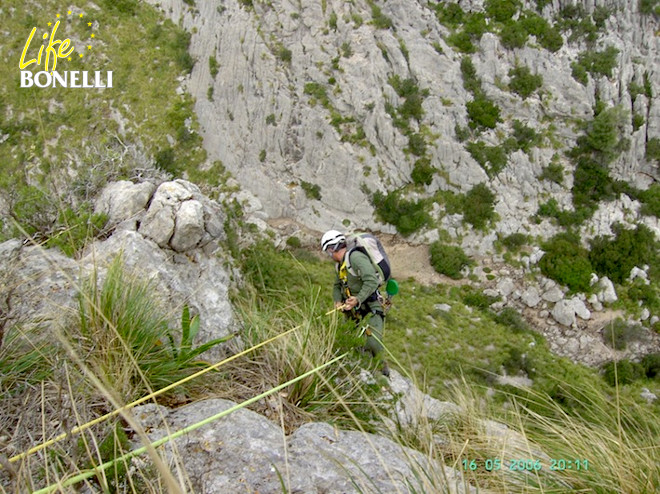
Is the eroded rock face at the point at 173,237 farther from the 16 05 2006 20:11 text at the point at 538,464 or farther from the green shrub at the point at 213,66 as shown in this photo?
the green shrub at the point at 213,66

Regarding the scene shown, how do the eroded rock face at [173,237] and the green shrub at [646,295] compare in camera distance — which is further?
the green shrub at [646,295]

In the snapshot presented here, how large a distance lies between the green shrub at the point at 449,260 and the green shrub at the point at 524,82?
28.6 feet

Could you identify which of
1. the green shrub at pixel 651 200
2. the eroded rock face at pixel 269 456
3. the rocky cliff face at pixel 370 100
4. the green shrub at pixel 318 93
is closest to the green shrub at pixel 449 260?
the rocky cliff face at pixel 370 100

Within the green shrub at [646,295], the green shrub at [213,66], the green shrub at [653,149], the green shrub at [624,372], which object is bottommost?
the green shrub at [624,372]

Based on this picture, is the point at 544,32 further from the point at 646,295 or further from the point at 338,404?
the point at 338,404

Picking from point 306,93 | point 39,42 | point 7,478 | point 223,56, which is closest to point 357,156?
point 306,93

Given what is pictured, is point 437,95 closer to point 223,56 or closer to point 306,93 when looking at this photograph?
point 306,93

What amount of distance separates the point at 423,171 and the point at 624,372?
11.5 meters

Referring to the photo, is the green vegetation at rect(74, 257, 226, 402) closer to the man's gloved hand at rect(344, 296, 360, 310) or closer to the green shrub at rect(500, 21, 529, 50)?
the man's gloved hand at rect(344, 296, 360, 310)

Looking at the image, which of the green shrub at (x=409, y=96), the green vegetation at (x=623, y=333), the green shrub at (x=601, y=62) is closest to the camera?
the green vegetation at (x=623, y=333)

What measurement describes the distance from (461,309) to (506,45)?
13.8m

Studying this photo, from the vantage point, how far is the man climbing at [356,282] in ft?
16.0

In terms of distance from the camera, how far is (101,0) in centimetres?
2238

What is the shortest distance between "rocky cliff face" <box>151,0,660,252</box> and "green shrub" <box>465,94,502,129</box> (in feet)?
1.02
